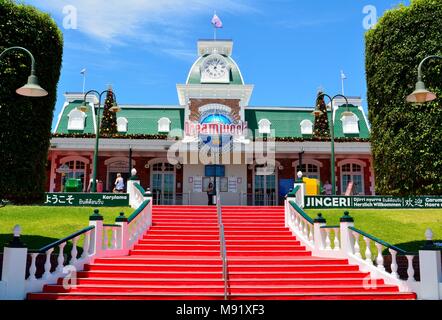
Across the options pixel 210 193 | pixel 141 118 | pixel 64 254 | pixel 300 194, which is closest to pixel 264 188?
pixel 210 193

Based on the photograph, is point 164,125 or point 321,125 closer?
point 321,125

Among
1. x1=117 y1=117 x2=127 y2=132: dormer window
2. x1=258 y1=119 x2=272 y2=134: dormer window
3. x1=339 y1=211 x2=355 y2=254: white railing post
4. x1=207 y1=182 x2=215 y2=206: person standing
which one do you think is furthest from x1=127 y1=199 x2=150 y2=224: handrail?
x1=258 y1=119 x2=272 y2=134: dormer window

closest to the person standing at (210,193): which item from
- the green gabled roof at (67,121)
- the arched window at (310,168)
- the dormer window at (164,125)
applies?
the arched window at (310,168)

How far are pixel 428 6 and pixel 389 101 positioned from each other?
8.63 ft

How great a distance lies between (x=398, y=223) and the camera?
1642 centimetres

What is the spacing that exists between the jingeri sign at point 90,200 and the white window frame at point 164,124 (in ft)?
34.0

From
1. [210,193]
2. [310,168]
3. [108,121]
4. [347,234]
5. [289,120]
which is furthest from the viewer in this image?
[289,120]

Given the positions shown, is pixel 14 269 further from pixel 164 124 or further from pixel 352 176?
pixel 352 176

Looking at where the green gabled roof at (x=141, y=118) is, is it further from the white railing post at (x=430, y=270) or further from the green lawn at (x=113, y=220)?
the white railing post at (x=430, y=270)

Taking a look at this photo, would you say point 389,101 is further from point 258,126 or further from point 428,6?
point 258,126

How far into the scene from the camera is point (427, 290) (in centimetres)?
927

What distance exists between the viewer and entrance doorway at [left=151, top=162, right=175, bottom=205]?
88.5ft

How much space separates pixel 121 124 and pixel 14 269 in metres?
21.4
